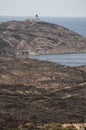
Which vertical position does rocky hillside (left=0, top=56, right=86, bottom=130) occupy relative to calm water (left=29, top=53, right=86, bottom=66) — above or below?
above

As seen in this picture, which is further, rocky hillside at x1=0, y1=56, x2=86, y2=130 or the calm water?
the calm water

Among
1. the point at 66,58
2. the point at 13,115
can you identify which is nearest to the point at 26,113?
the point at 13,115

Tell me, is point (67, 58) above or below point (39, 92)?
below

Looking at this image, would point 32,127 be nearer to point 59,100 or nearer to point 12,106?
point 12,106

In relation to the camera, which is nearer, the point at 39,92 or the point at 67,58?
the point at 39,92
